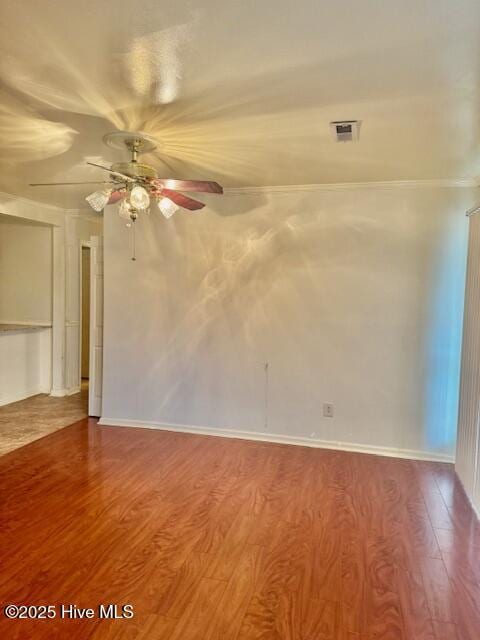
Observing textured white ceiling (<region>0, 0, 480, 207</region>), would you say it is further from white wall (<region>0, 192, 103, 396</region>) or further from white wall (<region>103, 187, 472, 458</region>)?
white wall (<region>0, 192, 103, 396</region>)

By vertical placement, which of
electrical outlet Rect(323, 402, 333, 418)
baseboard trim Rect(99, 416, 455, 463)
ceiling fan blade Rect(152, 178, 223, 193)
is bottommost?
baseboard trim Rect(99, 416, 455, 463)

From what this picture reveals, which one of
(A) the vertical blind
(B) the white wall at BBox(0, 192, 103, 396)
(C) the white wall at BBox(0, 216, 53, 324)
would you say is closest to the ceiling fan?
(A) the vertical blind

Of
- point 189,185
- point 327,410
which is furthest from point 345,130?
point 327,410

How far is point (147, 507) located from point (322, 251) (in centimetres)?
Answer: 254

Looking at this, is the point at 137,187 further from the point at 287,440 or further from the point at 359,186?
the point at 287,440

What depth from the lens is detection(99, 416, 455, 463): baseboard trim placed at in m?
3.70

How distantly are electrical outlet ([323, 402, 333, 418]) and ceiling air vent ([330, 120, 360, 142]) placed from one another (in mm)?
2287

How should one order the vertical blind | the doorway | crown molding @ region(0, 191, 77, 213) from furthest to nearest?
the doorway → crown molding @ region(0, 191, 77, 213) → the vertical blind

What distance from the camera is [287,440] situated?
13.1 ft

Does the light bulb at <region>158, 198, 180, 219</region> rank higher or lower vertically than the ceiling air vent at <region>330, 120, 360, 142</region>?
lower

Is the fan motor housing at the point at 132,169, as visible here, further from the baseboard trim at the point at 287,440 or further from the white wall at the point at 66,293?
the white wall at the point at 66,293

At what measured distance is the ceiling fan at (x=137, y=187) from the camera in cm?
246

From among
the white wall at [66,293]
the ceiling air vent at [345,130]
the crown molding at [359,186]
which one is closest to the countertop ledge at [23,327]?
the white wall at [66,293]

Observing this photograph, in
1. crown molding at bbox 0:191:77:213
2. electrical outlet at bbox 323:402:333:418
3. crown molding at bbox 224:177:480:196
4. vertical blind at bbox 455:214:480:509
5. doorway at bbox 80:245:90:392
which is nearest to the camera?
vertical blind at bbox 455:214:480:509
